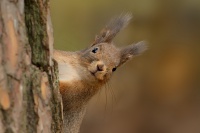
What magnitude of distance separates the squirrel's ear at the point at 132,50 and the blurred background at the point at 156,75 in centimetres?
395

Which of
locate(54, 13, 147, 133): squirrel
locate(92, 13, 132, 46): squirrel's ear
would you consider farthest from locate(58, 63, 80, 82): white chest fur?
locate(92, 13, 132, 46): squirrel's ear

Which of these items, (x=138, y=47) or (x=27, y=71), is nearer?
(x=27, y=71)

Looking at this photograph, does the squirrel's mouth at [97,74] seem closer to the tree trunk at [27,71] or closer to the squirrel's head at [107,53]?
the squirrel's head at [107,53]

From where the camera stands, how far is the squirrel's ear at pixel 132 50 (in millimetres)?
3765

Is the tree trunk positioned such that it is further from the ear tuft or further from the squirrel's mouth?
the ear tuft

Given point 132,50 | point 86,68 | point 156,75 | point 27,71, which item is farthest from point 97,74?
point 156,75

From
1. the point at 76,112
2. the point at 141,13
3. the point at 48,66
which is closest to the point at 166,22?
the point at 141,13

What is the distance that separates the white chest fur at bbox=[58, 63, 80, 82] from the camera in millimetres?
3388

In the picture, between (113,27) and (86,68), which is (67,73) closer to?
(86,68)

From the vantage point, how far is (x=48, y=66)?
8.73 feet

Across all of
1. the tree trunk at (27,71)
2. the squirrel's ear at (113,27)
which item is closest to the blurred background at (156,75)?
the squirrel's ear at (113,27)

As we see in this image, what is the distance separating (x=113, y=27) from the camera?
3.79m

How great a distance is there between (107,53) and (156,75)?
4.69 metres

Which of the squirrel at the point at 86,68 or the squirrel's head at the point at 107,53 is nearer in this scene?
the squirrel at the point at 86,68
